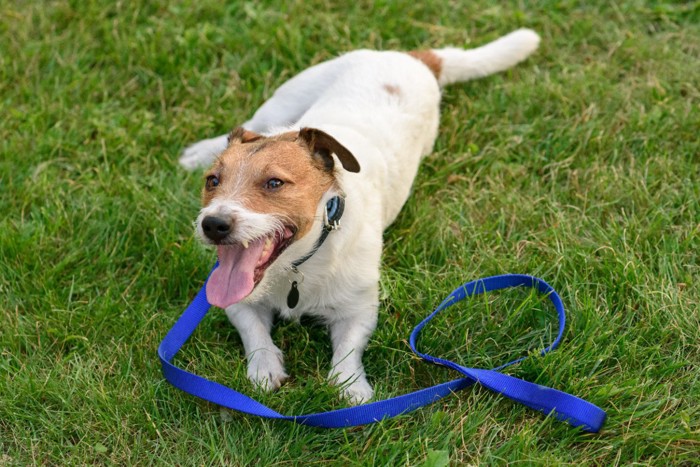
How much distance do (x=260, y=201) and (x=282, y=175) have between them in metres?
0.17

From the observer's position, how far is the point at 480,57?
19.2 ft

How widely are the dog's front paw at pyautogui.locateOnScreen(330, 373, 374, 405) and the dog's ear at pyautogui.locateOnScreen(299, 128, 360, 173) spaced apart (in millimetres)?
970

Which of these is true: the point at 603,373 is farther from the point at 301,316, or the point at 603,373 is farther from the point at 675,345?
the point at 301,316

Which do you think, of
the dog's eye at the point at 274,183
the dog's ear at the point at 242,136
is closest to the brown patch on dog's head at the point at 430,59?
the dog's ear at the point at 242,136

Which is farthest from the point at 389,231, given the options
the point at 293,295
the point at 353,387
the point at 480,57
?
the point at 480,57

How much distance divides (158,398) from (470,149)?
2.72 meters

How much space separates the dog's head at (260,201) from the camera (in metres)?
3.43

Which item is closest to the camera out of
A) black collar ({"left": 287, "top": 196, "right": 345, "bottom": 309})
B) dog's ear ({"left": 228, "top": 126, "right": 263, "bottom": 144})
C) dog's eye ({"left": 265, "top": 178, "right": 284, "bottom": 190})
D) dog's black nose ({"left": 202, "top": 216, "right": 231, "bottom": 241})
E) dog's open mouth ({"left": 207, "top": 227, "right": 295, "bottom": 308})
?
dog's black nose ({"left": 202, "top": 216, "right": 231, "bottom": 241})

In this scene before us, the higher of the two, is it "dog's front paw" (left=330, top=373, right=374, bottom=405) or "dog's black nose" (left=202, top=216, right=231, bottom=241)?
"dog's black nose" (left=202, top=216, right=231, bottom=241)

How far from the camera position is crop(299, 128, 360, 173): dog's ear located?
370 cm

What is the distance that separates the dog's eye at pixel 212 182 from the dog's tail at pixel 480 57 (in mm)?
2356

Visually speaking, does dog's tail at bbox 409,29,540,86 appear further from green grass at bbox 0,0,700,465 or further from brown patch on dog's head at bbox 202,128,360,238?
brown patch on dog's head at bbox 202,128,360,238

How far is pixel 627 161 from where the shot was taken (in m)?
5.22

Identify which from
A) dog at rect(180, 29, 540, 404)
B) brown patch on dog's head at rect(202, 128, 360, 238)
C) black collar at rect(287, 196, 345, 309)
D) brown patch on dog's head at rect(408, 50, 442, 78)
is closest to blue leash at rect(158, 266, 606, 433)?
dog at rect(180, 29, 540, 404)
